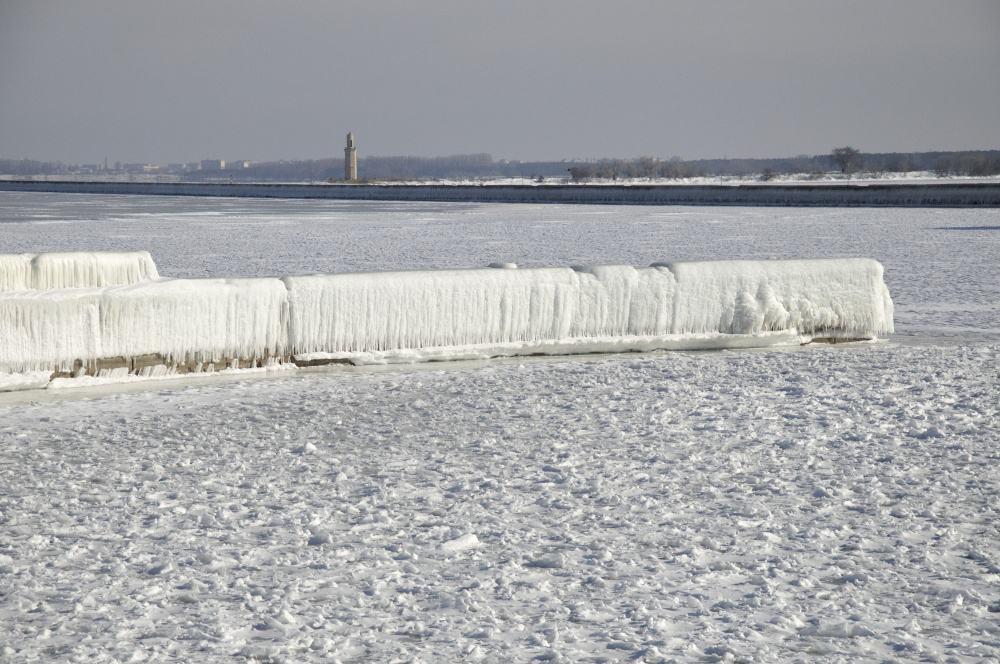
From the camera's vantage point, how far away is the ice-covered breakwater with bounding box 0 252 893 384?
741 cm

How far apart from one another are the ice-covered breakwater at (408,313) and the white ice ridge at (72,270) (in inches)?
0.4

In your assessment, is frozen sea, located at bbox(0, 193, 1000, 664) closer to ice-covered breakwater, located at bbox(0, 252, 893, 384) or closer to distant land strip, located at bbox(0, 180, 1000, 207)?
ice-covered breakwater, located at bbox(0, 252, 893, 384)

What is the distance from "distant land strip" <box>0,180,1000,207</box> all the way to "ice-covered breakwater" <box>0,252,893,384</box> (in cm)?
3479

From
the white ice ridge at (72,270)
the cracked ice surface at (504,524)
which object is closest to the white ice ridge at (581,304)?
the cracked ice surface at (504,524)

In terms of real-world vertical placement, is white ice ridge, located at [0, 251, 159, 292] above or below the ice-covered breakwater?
above

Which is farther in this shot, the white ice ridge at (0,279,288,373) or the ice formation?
the ice formation

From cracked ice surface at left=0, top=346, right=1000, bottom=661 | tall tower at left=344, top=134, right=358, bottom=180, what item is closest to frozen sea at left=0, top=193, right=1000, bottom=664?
cracked ice surface at left=0, top=346, right=1000, bottom=661

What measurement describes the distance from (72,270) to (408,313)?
8.50 feet

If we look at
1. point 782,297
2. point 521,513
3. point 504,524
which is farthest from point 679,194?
point 504,524

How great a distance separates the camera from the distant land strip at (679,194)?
42.1 meters

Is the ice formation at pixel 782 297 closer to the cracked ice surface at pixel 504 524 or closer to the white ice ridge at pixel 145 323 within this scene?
the cracked ice surface at pixel 504 524

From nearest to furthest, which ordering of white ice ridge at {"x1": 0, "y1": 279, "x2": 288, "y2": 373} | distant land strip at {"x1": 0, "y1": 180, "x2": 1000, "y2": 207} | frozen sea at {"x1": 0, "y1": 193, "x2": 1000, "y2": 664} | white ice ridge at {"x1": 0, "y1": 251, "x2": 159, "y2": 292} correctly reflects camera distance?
frozen sea at {"x1": 0, "y1": 193, "x2": 1000, "y2": 664}
white ice ridge at {"x1": 0, "y1": 279, "x2": 288, "y2": 373}
white ice ridge at {"x1": 0, "y1": 251, "x2": 159, "y2": 292}
distant land strip at {"x1": 0, "y1": 180, "x2": 1000, "y2": 207}

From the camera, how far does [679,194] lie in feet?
170

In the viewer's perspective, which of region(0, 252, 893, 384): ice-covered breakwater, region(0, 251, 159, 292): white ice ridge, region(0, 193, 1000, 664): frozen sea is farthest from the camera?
region(0, 251, 159, 292): white ice ridge
